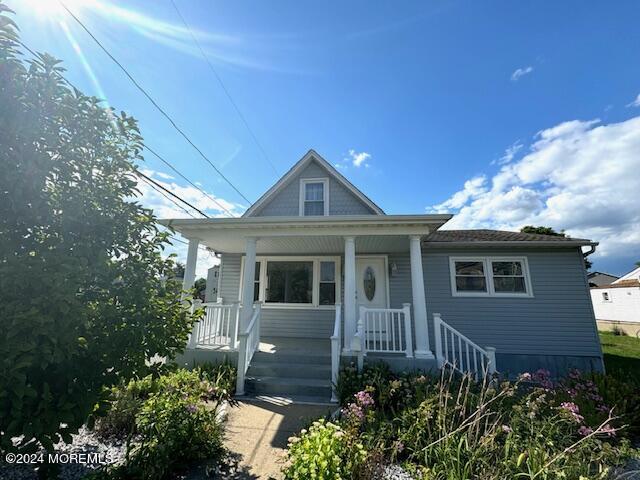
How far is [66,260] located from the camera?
1.88m

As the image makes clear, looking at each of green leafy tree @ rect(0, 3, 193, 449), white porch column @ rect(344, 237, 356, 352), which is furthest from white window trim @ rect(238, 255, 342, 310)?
green leafy tree @ rect(0, 3, 193, 449)

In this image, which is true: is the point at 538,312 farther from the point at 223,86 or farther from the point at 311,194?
the point at 223,86

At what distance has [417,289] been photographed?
5.84 meters

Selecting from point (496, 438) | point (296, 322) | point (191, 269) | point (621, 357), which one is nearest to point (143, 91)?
point (191, 269)

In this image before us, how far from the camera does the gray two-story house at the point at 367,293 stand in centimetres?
573

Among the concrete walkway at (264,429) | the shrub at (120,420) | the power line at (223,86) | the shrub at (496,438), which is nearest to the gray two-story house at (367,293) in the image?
the concrete walkway at (264,429)

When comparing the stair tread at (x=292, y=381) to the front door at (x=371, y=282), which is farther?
the front door at (x=371, y=282)

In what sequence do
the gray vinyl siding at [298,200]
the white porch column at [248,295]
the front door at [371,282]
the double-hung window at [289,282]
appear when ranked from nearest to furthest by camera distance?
the white porch column at [248,295] → the front door at [371,282] → the double-hung window at [289,282] → the gray vinyl siding at [298,200]

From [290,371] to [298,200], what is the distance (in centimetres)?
538

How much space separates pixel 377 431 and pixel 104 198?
3.80 m

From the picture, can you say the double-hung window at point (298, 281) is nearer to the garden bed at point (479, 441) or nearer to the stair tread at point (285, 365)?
the stair tread at point (285, 365)

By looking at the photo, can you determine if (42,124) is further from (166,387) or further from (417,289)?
(417,289)

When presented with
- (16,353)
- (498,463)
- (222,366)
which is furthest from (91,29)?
(498,463)

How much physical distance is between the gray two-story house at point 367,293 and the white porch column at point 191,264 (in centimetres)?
3
